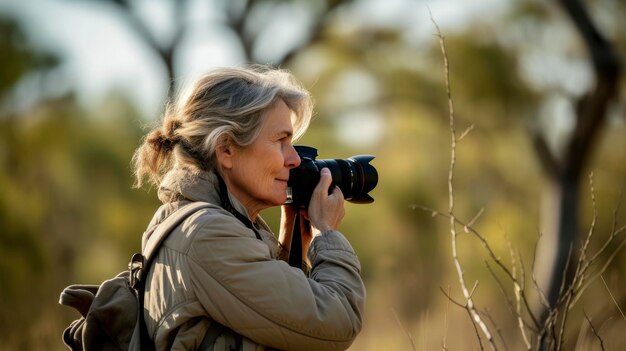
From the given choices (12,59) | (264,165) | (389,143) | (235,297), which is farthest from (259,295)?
(389,143)

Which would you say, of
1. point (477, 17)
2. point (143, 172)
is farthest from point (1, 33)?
point (143, 172)

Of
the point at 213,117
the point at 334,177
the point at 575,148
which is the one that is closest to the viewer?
the point at 213,117

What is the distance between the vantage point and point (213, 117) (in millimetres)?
2430

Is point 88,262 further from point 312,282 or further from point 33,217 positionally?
point 312,282

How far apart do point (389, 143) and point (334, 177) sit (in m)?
13.9

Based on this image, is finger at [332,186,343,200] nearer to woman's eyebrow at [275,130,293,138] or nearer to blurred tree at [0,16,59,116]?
woman's eyebrow at [275,130,293,138]

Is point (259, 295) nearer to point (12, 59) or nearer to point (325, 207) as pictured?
point (325, 207)

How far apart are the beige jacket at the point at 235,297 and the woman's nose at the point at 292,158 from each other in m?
0.28

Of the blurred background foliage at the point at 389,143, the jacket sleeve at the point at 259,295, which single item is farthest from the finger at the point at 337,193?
the blurred background foliage at the point at 389,143

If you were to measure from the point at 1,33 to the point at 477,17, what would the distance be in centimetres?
550

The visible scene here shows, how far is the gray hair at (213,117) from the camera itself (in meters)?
2.42

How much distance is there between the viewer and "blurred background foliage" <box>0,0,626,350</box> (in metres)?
12.2

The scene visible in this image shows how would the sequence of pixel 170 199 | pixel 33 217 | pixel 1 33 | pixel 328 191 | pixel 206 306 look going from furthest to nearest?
pixel 1 33 → pixel 33 217 → pixel 328 191 → pixel 170 199 → pixel 206 306

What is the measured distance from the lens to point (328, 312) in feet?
7.30
